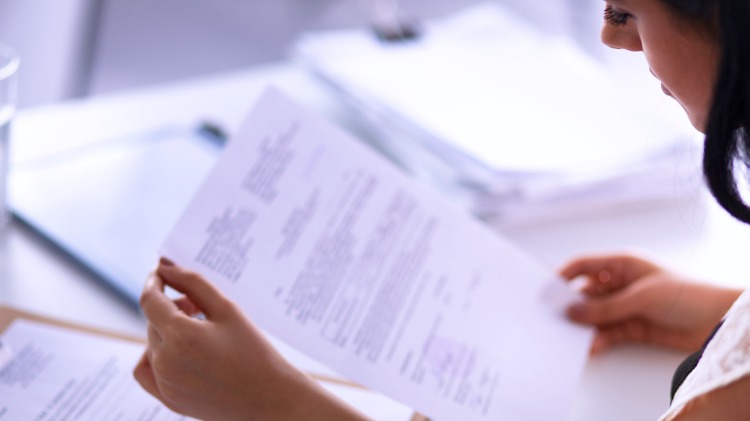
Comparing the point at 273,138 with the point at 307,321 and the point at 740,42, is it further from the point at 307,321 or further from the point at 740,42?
the point at 740,42

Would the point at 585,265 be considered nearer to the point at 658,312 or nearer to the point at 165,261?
the point at 658,312

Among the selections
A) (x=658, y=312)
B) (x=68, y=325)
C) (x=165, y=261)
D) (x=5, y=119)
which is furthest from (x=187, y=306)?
(x=658, y=312)

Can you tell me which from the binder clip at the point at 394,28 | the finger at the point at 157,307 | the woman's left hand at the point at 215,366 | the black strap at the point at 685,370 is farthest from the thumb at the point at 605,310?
the binder clip at the point at 394,28

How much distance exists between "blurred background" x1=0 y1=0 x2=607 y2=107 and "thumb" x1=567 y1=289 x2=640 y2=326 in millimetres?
977

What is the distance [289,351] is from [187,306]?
147mm

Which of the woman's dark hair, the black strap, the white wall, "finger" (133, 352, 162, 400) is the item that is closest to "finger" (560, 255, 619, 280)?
Result: the black strap

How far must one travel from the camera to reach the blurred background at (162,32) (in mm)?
1790

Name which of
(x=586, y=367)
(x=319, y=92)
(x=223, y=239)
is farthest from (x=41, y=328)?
(x=319, y=92)

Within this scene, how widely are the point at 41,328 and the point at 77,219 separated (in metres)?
0.18

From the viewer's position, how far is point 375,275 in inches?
31.8

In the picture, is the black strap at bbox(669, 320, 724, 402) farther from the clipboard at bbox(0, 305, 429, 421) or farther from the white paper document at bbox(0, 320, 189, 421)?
the white paper document at bbox(0, 320, 189, 421)

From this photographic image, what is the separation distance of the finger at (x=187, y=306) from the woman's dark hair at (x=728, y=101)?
38 cm

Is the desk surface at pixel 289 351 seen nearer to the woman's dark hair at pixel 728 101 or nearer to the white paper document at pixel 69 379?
the white paper document at pixel 69 379

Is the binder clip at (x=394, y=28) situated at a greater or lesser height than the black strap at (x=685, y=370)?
greater
